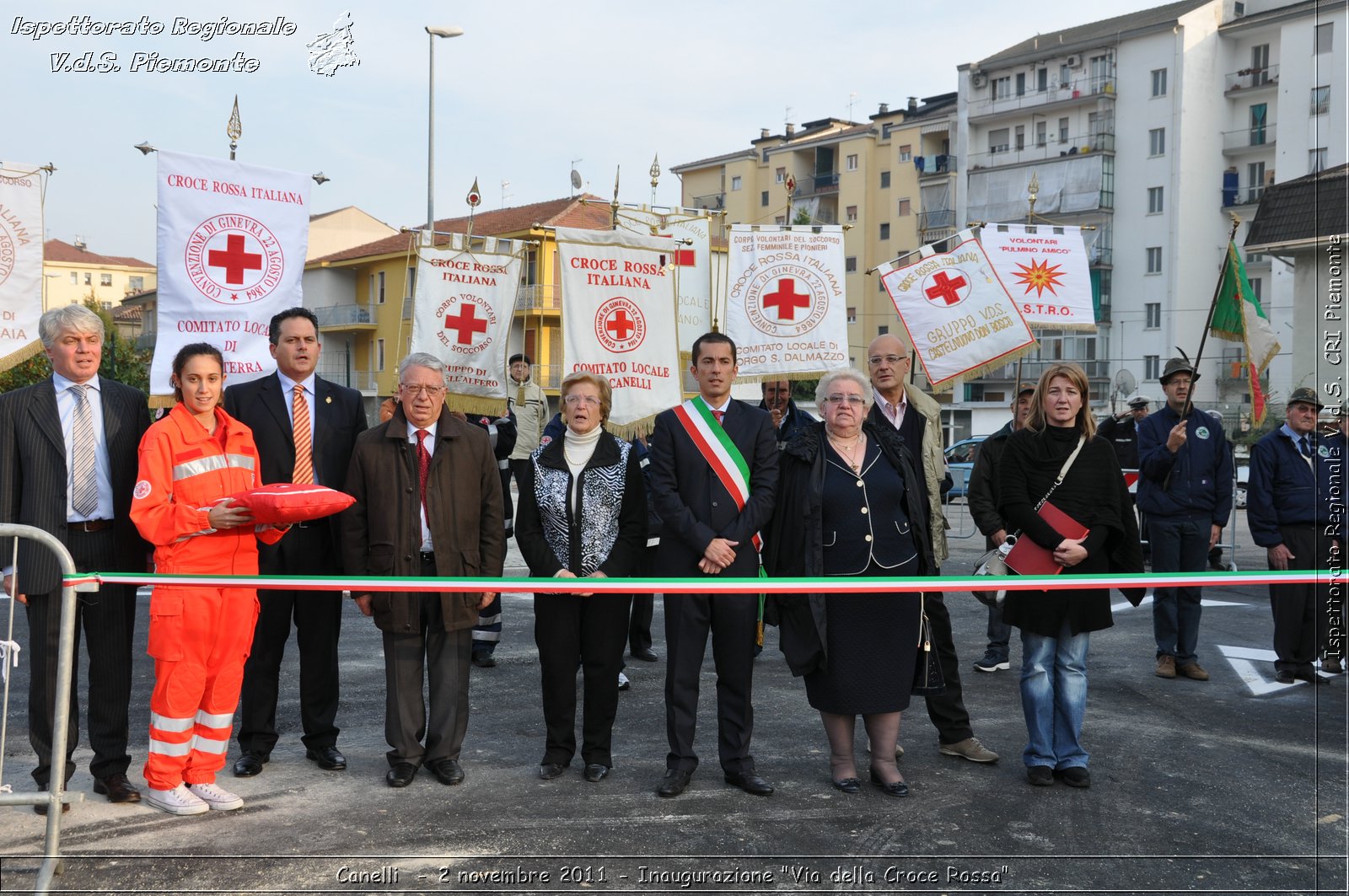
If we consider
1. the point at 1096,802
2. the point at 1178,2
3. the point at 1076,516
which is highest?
the point at 1178,2

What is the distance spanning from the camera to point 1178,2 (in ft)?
171

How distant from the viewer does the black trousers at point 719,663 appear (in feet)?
17.9

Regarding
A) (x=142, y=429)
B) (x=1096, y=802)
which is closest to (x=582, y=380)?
(x=142, y=429)

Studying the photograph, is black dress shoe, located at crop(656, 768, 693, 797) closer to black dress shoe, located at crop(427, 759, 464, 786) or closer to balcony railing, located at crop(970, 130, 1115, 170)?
black dress shoe, located at crop(427, 759, 464, 786)

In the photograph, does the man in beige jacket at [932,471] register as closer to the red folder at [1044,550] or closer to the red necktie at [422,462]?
the red folder at [1044,550]

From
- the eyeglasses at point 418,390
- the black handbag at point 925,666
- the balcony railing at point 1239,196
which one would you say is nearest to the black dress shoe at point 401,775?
the eyeglasses at point 418,390

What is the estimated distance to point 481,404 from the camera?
9719 mm

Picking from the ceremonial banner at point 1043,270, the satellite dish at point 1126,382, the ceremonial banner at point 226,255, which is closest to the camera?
the ceremonial banner at point 226,255

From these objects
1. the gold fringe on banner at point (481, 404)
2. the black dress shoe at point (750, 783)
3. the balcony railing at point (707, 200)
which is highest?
the balcony railing at point (707, 200)

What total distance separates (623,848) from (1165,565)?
549 centimetres

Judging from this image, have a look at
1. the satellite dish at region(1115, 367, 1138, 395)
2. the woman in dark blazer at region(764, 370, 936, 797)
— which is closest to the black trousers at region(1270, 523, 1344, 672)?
the woman in dark blazer at region(764, 370, 936, 797)

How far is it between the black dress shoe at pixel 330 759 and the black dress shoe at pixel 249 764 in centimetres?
27

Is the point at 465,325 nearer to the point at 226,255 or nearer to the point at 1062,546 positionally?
the point at 226,255

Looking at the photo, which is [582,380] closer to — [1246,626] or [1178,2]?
[1246,626]
